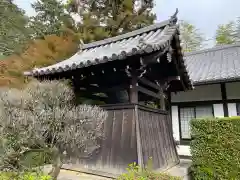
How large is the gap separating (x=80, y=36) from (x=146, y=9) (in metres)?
5.38

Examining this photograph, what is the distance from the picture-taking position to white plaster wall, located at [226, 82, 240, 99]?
25.3 ft

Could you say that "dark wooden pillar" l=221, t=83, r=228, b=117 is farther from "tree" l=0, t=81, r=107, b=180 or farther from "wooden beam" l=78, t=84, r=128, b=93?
"tree" l=0, t=81, r=107, b=180

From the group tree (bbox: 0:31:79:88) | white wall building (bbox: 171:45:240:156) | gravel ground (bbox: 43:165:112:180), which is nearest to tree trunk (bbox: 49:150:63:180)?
gravel ground (bbox: 43:165:112:180)

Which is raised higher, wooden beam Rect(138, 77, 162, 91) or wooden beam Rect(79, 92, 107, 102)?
wooden beam Rect(138, 77, 162, 91)

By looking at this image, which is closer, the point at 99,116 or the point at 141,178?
the point at 141,178

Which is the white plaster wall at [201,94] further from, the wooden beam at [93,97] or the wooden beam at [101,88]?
the wooden beam at [101,88]

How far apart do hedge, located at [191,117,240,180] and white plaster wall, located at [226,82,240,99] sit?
13.1 ft

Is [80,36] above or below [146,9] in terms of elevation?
below

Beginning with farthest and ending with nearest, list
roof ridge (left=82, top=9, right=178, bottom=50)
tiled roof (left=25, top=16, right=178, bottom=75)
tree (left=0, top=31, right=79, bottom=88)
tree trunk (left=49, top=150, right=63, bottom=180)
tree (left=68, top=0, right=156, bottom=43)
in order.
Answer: tree (left=68, top=0, right=156, bottom=43), tree (left=0, top=31, right=79, bottom=88), roof ridge (left=82, top=9, right=178, bottom=50), tiled roof (left=25, top=16, right=178, bottom=75), tree trunk (left=49, top=150, right=63, bottom=180)

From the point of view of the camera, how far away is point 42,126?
10.6 feet

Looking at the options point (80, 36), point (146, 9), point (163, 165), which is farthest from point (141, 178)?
point (146, 9)

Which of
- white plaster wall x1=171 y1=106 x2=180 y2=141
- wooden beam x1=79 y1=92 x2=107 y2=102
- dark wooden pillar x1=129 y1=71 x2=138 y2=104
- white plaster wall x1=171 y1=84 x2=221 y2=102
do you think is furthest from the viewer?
white plaster wall x1=171 y1=106 x2=180 y2=141

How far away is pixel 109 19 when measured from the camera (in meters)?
13.0

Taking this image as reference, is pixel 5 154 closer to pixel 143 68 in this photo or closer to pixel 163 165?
pixel 143 68
